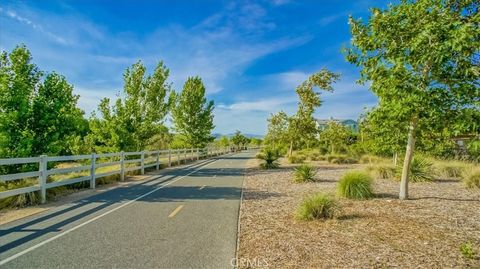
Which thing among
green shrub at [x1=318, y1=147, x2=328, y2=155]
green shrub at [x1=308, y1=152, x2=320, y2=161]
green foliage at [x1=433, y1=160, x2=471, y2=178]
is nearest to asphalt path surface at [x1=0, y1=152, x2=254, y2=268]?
green foliage at [x1=433, y1=160, x2=471, y2=178]

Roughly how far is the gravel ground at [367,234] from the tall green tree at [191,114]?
31.6 meters

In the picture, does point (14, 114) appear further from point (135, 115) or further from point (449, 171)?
point (449, 171)

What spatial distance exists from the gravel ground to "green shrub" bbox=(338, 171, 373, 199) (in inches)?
17.4

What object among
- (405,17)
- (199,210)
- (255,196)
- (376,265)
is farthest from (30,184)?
(405,17)

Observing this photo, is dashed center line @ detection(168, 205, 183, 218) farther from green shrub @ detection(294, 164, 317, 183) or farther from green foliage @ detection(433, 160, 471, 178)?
green foliage @ detection(433, 160, 471, 178)

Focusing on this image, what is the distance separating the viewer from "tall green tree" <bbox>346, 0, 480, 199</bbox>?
7.62m

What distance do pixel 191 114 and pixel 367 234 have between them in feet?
121

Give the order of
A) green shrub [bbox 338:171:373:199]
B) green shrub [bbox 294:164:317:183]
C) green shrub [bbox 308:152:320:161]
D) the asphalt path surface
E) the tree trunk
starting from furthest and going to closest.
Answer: green shrub [bbox 308:152:320:161]
green shrub [bbox 294:164:317:183]
green shrub [bbox 338:171:373:199]
the tree trunk
the asphalt path surface

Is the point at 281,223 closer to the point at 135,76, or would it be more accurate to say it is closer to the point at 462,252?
the point at 462,252

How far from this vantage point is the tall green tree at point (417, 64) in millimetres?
7625

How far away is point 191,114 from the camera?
41844 millimetres

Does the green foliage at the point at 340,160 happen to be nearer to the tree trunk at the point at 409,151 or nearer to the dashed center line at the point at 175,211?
the tree trunk at the point at 409,151

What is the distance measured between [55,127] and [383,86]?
11.6 meters

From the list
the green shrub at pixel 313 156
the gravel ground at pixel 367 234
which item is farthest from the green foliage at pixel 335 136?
the gravel ground at pixel 367 234
